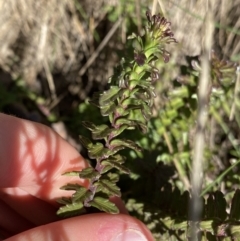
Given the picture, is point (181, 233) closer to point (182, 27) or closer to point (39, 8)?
point (182, 27)

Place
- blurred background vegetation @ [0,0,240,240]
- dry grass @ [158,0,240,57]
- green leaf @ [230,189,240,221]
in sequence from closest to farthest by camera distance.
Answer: green leaf @ [230,189,240,221]
blurred background vegetation @ [0,0,240,240]
dry grass @ [158,0,240,57]

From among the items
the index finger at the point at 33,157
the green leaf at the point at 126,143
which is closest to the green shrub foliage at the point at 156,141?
the green leaf at the point at 126,143

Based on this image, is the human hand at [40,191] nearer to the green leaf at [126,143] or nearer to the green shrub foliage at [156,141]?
the green shrub foliage at [156,141]

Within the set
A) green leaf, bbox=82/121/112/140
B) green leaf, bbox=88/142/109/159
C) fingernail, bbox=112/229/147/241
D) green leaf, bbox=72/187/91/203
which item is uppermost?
green leaf, bbox=82/121/112/140

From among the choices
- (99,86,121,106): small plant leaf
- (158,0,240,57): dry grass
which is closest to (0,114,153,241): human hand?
(99,86,121,106): small plant leaf

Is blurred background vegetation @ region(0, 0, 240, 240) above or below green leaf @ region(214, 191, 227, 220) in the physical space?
above

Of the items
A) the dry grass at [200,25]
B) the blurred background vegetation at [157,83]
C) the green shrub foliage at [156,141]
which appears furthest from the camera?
the dry grass at [200,25]

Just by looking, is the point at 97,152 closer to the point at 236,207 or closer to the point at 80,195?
the point at 80,195

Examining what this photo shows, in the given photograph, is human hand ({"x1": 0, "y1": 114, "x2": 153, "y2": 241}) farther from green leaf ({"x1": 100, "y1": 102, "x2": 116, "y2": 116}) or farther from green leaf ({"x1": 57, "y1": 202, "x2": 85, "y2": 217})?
green leaf ({"x1": 100, "y1": 102, "x2": 116, "y2": 116})

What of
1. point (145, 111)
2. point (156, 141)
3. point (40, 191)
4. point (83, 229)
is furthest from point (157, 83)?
point (83, 229)
